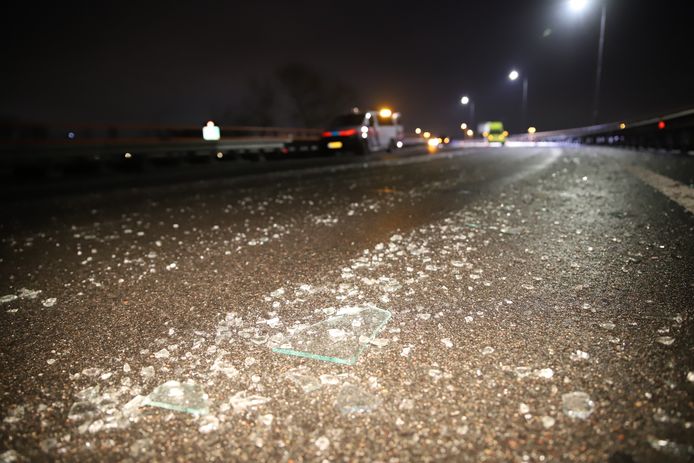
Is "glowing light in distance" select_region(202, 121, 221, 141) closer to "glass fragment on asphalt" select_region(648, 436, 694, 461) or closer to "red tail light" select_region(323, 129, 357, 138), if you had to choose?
"red tail light" select_region(323, 129, 357, 138)

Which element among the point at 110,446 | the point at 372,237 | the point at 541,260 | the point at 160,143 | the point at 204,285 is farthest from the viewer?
the point at 160,143

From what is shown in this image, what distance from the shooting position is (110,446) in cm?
121

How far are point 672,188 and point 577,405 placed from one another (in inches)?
241

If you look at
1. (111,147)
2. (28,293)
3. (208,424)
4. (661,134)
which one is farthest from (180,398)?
(661,134)

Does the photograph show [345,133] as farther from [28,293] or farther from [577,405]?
[577,405]

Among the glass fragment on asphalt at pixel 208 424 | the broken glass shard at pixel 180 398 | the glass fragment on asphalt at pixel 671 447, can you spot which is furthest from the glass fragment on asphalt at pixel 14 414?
the glass fragment on asphalt at pixel 671 447

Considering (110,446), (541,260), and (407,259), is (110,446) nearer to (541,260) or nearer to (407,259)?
(407,259)

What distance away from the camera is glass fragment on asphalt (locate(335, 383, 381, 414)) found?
1327 millimetres

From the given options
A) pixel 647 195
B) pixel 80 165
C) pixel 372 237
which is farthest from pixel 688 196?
pixel 80 165

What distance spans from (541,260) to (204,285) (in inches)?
92.3

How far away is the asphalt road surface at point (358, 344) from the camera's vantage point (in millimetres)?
1202

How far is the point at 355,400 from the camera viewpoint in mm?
1371

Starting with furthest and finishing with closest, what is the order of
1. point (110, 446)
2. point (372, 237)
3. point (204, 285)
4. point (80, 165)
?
point (80, 165), point (372, 237), point (204, 285), point (110, 446)

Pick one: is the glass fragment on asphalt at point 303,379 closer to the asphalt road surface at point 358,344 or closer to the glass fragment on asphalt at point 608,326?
the asphalt road surface at point 358,344
